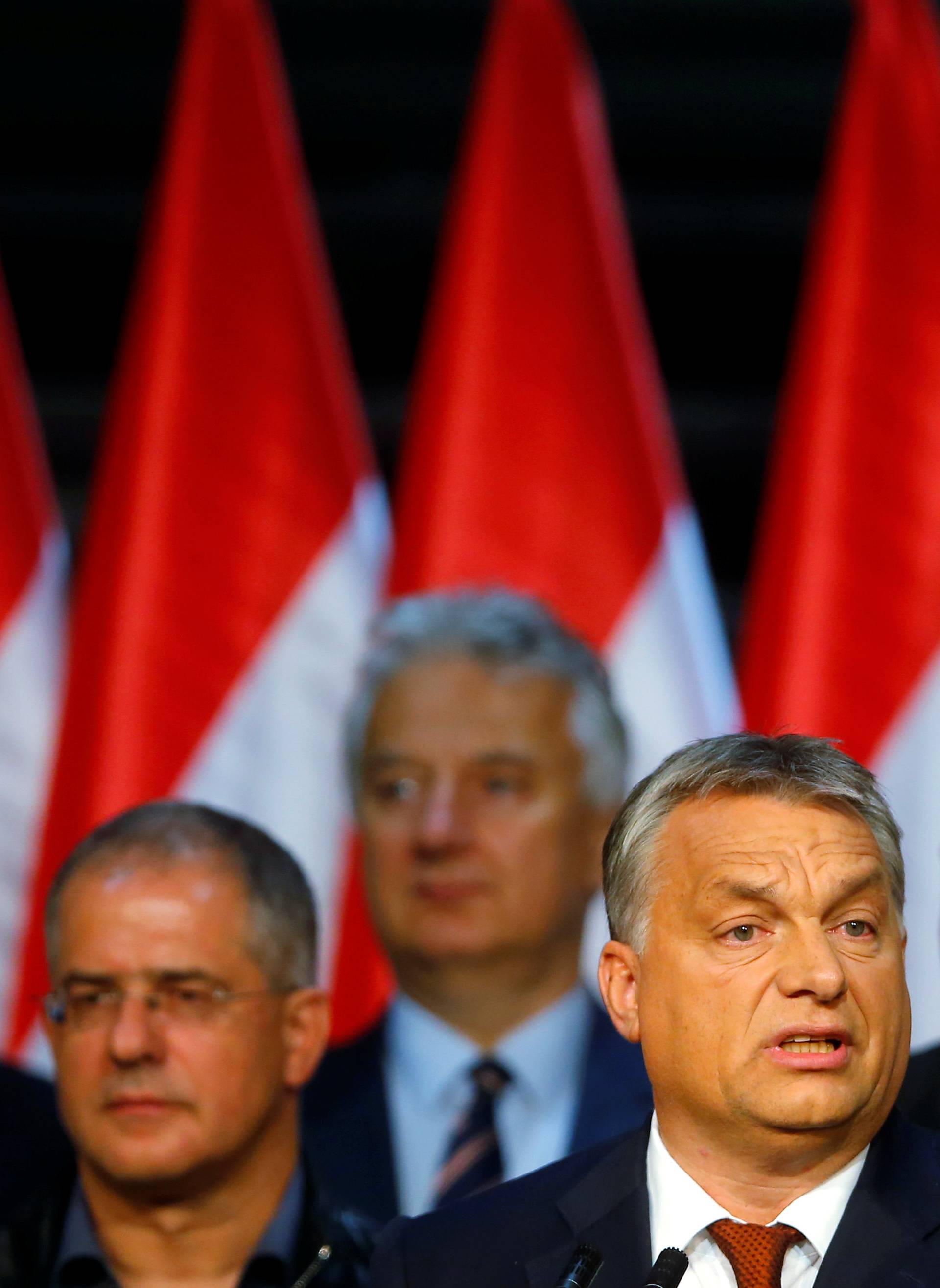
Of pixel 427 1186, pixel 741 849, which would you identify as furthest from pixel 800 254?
pixel 741 849

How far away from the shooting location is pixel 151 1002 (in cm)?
250

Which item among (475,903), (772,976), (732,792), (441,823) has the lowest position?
(475,903)

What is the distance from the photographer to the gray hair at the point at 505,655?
3.51m

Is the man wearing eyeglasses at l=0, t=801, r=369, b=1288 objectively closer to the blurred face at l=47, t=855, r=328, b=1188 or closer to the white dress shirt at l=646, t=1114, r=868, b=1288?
the blurred face at l=47, t=855, r=328, b=1188

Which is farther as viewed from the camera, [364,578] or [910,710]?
[364,578]

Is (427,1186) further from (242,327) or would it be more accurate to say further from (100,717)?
(242,327)

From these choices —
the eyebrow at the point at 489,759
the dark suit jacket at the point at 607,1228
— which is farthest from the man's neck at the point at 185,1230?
the eyebrow at the point at 489,759

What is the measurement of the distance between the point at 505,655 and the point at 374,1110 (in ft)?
2.78

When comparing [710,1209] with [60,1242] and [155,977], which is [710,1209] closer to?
[155,977]

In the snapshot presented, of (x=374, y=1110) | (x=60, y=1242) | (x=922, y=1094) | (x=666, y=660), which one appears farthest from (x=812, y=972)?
(x=666, y=660)

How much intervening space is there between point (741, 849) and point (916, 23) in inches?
117

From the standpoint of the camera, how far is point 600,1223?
1.87 meters

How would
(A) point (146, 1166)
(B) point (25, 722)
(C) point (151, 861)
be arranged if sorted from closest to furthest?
(A) point (146, 1166) → (C) point (151, 861) → (B) point (25, 722)

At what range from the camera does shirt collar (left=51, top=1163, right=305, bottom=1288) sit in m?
2.49
